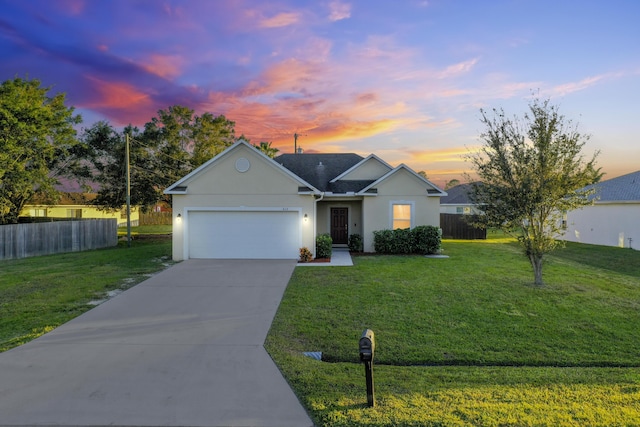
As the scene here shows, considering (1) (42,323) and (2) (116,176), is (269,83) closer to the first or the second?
(1) (42,323)

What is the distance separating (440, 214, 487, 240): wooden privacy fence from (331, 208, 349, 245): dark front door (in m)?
9.66

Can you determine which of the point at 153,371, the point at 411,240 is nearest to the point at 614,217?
the point at 411,240

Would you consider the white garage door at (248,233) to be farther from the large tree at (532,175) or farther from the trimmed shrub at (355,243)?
the large tree at (532,175)

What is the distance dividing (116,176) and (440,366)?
81.0ft

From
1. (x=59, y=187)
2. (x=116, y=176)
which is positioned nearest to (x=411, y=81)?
(x=116, y=176)

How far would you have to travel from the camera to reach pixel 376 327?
625 cm

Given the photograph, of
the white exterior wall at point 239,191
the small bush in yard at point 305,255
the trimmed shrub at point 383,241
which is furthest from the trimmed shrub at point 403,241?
the white exterior wall at point 239,191

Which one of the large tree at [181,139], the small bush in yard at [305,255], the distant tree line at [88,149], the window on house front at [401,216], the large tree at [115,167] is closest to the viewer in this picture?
the small bush in yard at [305,255]

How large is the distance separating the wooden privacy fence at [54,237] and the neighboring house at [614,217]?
25.1m

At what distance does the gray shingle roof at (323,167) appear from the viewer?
17781mm

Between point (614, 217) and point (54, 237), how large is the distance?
30.3 meters

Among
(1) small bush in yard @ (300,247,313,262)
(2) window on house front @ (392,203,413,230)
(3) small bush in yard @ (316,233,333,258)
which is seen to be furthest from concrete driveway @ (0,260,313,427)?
(2) window on house front @ (392,203,413,230)

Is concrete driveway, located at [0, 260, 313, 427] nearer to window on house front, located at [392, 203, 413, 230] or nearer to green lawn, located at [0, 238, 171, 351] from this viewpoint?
green lawn, located at [0, 238, 171, 351]

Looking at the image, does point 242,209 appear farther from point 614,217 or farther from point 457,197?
point 457,197
